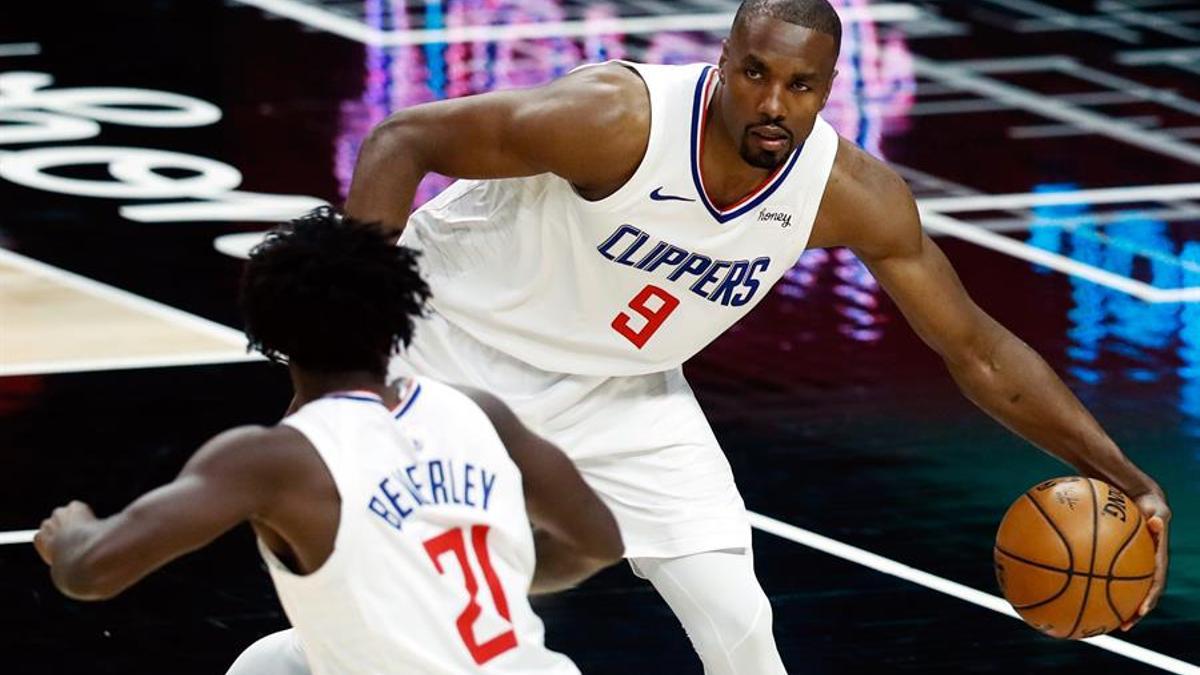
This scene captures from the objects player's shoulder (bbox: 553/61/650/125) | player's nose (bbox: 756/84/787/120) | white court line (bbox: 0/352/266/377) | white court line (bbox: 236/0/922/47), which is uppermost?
player's nose (bbox: 756/84/787/120)

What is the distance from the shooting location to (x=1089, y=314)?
369 inches

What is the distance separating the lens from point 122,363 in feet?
27.9

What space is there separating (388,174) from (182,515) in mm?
1568

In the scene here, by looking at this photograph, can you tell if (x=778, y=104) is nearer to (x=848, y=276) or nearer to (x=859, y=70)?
(x=848, y=276)

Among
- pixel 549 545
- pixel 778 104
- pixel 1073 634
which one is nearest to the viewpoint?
pixel 549 545

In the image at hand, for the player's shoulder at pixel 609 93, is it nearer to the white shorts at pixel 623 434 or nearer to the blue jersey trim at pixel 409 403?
the white shorts at pixel 623 434

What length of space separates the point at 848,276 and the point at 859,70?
2878 millimetres

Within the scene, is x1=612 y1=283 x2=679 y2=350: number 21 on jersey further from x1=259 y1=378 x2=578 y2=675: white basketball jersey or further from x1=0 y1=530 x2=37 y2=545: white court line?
x1=0 y1=530 x2=37 y2=545: white court line

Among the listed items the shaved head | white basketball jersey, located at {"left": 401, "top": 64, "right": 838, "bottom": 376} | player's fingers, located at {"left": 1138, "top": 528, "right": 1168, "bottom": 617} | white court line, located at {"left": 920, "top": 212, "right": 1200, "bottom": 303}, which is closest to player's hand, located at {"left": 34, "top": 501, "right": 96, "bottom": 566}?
white basketball jersey, located at {"left": 401, "top": 64, "right": 838, "bottom": 376}

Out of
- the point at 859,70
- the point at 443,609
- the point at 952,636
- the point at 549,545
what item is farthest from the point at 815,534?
the point at 859,70

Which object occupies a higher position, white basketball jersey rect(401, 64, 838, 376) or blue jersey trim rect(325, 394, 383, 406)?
blue jersey trim rect(325, 394, 383, 406)

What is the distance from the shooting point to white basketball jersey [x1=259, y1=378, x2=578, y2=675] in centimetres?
392

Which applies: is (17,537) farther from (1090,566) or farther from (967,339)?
(1090,566)

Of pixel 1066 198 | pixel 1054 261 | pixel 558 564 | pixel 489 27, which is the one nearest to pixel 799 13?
pixel 558 564
